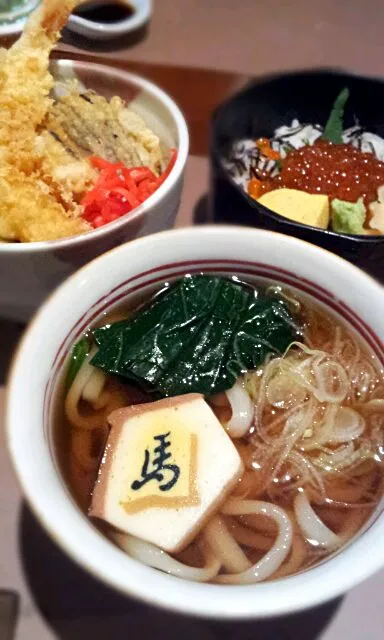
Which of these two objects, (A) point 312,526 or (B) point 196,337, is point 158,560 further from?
(B) point 196,337

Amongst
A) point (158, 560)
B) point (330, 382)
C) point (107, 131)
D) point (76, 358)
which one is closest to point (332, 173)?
point (107, 131)

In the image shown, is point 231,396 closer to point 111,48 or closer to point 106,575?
point 106,575

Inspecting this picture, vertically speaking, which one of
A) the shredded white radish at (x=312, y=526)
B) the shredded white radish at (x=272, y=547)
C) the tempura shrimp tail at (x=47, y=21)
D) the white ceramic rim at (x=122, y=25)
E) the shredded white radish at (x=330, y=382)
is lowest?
the shredded white radish at (x=272, y=547)

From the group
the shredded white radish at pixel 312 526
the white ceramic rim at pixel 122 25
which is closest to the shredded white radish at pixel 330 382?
the shredded white radish at pixel 312 526

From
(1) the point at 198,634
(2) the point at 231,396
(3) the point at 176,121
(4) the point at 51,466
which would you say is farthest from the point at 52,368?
(3) the point at 176,121

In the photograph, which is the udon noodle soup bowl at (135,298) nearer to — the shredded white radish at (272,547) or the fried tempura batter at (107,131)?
the shredded white radish at (272,547)

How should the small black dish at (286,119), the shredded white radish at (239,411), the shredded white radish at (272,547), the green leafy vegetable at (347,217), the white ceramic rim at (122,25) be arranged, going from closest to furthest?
the shredded white radish at (272,547) < the shredded white radish at (239,411) < the small black dish at (286,119) < the green leafy vegetable at (347,217) < the white ceramic rim at (122,25)
